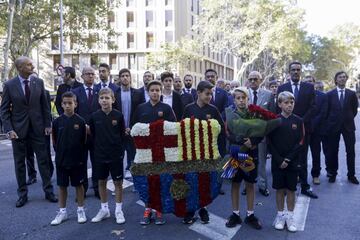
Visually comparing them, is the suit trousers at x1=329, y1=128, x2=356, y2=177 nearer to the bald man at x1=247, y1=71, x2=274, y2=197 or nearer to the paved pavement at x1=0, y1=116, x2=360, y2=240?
the paved pavement at x1=0, y1=116, x2=360, y2=240

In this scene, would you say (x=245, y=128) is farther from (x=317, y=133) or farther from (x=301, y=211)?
(x=317, y=133)

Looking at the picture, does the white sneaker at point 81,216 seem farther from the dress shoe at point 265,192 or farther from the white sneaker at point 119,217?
the dress shoe at point 265,192

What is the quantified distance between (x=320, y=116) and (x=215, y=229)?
3.87 meters

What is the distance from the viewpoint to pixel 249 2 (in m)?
40.2

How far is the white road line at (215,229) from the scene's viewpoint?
16.9 ft

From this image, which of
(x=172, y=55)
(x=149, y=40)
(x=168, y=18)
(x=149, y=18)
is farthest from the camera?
(x=149, y=40)

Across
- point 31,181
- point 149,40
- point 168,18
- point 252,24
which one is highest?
point 168,18

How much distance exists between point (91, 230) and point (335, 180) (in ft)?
16.3

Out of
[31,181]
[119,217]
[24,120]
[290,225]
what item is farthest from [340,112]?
[31,181]

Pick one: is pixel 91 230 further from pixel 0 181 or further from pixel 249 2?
pixel 249 2

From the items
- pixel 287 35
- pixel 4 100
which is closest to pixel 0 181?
pixel 4 100

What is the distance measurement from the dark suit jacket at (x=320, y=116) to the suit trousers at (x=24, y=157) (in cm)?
487

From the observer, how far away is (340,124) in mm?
8164

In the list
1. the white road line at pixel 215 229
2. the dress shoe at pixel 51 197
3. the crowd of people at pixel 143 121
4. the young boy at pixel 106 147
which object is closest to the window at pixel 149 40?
the crowd of people at pixel 143 121
